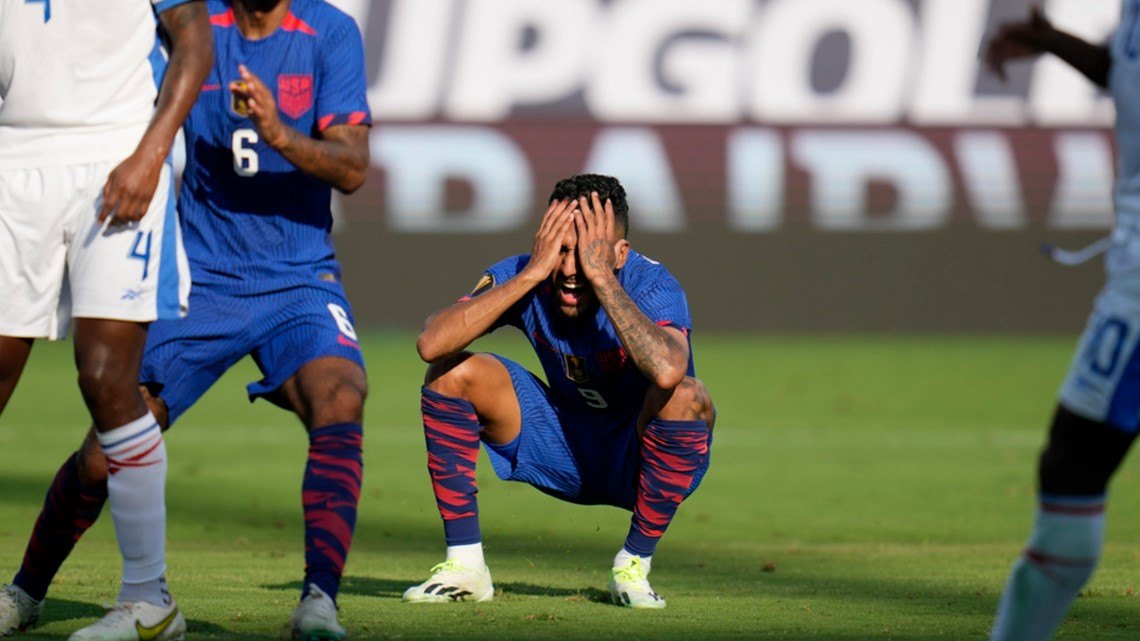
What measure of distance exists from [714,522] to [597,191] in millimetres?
3574

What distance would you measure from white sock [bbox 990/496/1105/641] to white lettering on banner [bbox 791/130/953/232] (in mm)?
16539

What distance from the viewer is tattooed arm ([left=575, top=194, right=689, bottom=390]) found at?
5.43 meters

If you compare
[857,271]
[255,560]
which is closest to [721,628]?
[255,560]

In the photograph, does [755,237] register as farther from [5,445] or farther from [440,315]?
[440,315]

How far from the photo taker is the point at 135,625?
4445mm

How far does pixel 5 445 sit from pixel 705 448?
723cm

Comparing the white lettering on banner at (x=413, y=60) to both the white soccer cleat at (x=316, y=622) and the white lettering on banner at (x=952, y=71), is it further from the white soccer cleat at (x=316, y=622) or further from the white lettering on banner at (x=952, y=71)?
the white soccer cleat at (x=316, y=622)

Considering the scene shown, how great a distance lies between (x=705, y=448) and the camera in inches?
225

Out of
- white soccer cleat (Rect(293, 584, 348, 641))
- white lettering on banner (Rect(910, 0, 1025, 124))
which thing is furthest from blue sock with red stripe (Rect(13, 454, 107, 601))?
white lettering on banner (Rect(910, 0, 1025, 124))

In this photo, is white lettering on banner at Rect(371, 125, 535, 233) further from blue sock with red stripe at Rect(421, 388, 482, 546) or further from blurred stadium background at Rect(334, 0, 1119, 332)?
blue sock with red stripe at Rect(421, 388, 482, 546)

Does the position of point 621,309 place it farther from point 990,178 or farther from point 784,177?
point 990,178

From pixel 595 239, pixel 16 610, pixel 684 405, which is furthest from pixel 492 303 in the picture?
pixel 16 610

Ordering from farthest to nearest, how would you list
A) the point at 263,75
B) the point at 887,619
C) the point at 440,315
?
the point at 440,315
the point at 887,619
the point at 263,75

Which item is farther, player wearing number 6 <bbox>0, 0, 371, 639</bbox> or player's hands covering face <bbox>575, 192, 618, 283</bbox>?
player's hands covering face <bbox>575, 192, 618, 283</bbox>
